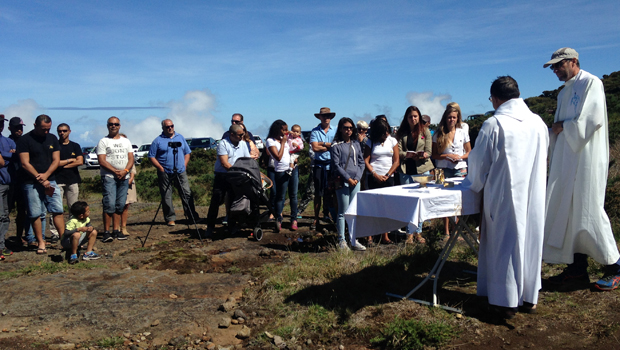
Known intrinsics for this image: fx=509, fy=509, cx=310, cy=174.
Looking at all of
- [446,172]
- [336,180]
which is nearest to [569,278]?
[446,172]

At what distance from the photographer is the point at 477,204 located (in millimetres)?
4539

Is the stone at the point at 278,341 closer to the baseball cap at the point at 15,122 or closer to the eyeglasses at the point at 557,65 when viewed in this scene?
the eyeglasses at the point at 557,65

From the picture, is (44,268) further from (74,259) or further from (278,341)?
(278,341)

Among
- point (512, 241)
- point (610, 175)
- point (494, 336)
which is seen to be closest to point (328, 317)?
point (494, 336)

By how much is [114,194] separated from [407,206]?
18.4 ft

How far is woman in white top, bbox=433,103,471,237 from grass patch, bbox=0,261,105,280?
4835mm

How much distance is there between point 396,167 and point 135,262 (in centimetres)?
397

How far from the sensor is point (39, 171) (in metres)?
7.32

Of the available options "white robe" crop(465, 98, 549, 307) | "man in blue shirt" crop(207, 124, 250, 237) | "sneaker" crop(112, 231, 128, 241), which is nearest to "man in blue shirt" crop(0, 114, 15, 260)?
"sneaker" crop(112, 231, 128, 241)

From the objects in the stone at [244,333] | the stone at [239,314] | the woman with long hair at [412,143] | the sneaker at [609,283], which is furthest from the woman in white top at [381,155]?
the stone at [244,333]

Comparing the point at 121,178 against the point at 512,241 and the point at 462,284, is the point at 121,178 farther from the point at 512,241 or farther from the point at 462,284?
the point at 512,241

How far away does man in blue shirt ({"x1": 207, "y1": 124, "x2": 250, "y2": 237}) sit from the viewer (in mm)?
8445

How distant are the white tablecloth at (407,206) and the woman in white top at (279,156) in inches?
152

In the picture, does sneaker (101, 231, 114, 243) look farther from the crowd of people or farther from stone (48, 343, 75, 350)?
stone (48, 343, 75, 350)
